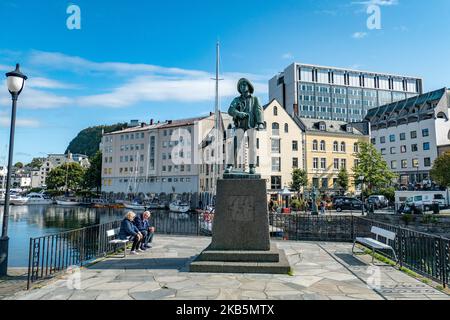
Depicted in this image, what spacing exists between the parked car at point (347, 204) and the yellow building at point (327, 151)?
1244cm

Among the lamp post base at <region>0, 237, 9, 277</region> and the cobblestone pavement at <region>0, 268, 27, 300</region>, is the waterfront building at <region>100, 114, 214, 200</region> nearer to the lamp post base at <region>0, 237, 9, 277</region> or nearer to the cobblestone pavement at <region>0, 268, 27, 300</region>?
the cobblestone pavement at <region>0, 268, 27, 300</region>

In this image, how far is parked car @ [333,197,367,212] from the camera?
39.4m

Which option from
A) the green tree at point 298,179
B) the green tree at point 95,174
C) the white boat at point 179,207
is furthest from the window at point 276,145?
the green tree at point 95,174

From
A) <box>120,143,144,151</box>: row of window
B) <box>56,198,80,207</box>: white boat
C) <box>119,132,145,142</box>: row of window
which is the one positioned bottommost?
<box>56,198,80,207</box>: white boat

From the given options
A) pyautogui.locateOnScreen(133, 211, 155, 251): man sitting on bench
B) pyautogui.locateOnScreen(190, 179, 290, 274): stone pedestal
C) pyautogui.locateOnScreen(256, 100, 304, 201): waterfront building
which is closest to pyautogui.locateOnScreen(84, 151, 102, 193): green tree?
pyautogui.locateOnScreen(256, 100, 304, 201): waterfront building

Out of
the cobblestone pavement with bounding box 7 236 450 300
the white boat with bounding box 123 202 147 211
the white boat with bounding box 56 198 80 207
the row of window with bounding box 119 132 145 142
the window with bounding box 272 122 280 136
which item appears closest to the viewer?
the cobblestone pavement with bounding box 7 236 450 300

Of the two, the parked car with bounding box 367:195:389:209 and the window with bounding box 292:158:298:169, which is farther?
the window with bounding box 292:158:298:169

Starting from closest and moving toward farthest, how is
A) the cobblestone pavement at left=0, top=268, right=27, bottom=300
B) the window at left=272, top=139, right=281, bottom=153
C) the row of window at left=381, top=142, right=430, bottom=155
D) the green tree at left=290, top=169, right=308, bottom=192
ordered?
the cobblestone pavement at left=0, top=268, right=27, bottom=300
the green tree at left=290, top=169, right=308, bottom=192
the window at left=272, top=139, right=281, bottom=153
the row of window at left=381, top=142, right=430, bottom=155

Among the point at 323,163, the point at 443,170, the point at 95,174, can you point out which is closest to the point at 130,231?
the point at 443,170

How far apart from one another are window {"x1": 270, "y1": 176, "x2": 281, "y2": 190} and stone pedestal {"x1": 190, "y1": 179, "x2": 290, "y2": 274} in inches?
1653

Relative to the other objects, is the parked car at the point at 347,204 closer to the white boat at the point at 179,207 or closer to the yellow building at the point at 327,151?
the yellow building at the point at 327,151

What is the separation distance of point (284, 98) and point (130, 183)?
5073 cm

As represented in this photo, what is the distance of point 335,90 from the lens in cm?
9875

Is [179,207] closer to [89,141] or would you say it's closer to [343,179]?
[343,179]
